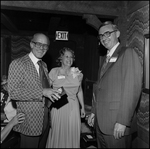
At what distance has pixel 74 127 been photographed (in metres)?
2.38

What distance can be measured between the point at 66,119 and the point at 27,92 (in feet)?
3.00

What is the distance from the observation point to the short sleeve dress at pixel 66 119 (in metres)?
2.32

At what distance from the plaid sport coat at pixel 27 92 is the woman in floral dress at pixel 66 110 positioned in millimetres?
614

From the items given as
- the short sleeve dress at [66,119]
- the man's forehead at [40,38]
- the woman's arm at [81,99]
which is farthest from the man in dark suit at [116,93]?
the woman's arm at [81,99]

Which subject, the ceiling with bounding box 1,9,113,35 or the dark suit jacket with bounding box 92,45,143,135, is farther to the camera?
the ceiling with bounding box 1,9,113,35

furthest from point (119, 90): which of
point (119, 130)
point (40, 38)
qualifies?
point (40, 38)

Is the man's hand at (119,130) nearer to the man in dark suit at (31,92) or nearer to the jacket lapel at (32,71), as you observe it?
the man in dark suit at (31,92)

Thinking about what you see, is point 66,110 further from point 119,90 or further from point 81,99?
point 119,90

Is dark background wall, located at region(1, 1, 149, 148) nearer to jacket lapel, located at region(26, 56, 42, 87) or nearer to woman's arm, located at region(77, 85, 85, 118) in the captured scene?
woman's arm, located at region(77, 85, 85, 118)

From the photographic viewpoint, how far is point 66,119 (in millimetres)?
2344

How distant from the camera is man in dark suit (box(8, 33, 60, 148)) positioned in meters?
1.59

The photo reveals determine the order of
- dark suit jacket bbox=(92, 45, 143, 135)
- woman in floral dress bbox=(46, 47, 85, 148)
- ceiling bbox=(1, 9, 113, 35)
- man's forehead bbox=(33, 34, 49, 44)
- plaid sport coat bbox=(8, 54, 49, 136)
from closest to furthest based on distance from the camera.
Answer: dark suit jacket bbox=(92, 45, 143, 135), plaid sport coat bbox=(8, 54, 49, 136), man's forehead bbox=(33, 34, 49, 44), woman in floral dress bbox=(46, 47, 85, 148), ceiling bbox=(1, 9, 113, 35)

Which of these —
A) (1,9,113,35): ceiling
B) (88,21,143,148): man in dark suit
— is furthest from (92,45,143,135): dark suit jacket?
(1,9,113,35): ceiling

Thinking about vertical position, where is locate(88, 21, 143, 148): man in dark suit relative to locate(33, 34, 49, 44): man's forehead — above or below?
below
